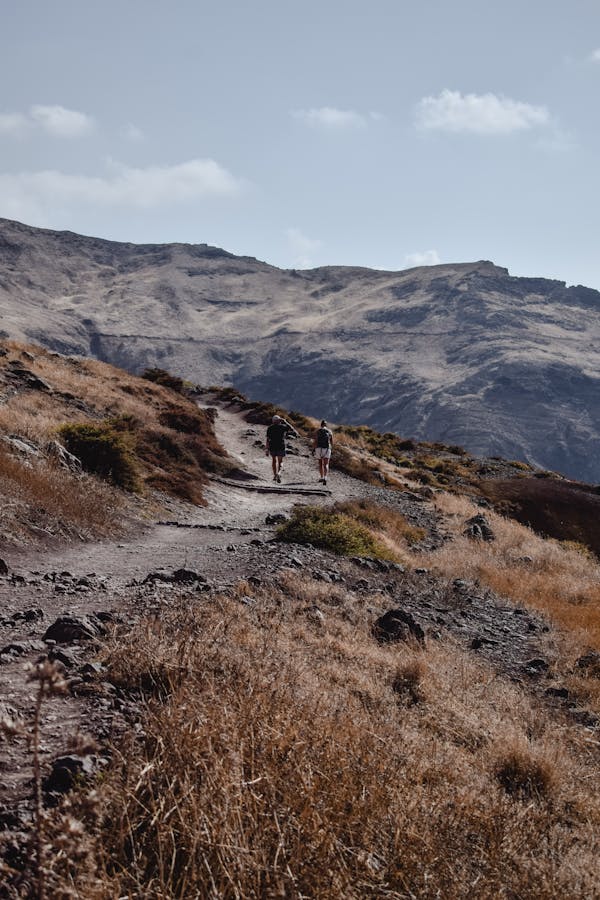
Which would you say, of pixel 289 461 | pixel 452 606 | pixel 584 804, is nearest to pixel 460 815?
pixel 584 804


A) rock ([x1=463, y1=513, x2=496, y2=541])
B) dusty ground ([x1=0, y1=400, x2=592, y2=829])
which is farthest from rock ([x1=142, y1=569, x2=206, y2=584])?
rock ([x1=463, y1=513, x2=496, y2=541])

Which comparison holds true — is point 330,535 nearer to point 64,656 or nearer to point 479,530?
point 479,530

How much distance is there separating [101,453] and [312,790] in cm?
1458

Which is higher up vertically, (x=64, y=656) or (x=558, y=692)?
(x=64, y=656)

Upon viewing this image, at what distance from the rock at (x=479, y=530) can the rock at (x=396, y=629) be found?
12.2 meters

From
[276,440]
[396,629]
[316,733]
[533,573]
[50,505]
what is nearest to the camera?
[316,733]

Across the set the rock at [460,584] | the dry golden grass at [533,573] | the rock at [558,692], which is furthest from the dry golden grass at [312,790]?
the rock at [460,584]

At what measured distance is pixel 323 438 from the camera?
24281 millimetres

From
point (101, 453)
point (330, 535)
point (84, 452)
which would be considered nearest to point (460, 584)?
point (330, 535)

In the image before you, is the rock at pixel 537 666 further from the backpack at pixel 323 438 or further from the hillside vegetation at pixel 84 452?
the backpack at pixel 323 438

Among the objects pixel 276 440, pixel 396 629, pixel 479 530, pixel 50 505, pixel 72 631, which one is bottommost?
pixel 479 530

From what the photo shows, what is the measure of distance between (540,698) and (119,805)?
616cm

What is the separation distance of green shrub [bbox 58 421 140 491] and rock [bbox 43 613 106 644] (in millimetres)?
10814

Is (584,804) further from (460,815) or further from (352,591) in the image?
(352,591)
